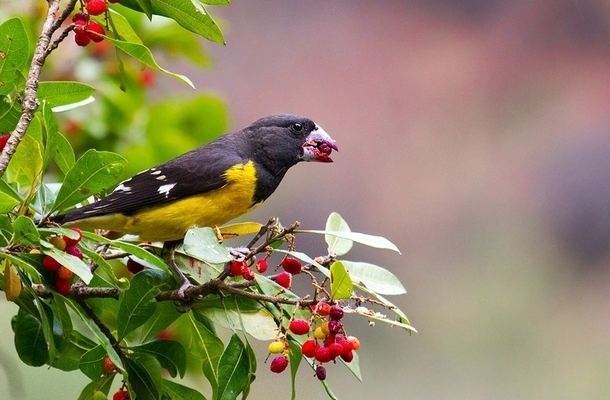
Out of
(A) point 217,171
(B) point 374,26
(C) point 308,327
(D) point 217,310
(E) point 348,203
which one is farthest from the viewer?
(B) point 374,26

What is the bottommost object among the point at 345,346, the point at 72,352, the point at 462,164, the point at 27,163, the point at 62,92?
the point at 462,164

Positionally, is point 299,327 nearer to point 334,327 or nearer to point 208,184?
point 334,327

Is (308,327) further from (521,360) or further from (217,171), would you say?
(521,360)

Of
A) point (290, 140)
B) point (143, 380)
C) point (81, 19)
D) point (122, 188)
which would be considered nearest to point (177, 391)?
point (143, 380)

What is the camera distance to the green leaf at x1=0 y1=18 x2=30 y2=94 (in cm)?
168

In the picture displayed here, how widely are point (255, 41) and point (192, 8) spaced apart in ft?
13.9

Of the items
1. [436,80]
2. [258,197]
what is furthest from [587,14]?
[258,197]

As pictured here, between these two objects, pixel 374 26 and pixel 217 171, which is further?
pixel 374 26

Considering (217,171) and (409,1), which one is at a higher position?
(409,1)

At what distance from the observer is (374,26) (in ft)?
20.5

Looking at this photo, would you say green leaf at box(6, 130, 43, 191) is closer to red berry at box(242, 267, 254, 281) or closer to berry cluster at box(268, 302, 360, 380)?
red berry at box(242, 267, 254, 281)

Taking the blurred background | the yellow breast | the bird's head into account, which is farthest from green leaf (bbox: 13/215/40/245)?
the blurred background

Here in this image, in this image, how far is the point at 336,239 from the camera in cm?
190

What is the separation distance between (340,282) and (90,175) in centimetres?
46
